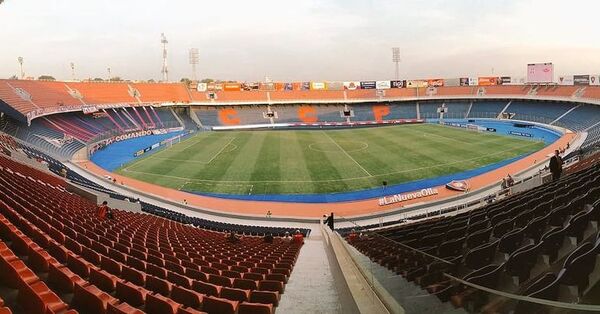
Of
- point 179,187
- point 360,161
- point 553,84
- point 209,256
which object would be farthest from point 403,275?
point 553,84

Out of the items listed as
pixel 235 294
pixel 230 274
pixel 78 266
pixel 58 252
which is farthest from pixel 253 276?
pixel 58 252

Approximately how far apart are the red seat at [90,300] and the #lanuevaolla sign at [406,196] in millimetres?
23504

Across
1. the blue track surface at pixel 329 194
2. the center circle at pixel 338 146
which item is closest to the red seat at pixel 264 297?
the blue track surface at pixel 329 194

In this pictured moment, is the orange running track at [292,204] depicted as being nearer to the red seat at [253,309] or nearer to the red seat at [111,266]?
the red seat at [111,266]

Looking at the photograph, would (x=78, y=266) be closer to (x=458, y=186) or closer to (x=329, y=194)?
(x=329, y=194)

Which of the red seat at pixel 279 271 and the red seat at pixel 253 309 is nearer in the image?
the red seat at pixel 253 309

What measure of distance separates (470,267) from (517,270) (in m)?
0.74

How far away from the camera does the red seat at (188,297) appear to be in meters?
5.03

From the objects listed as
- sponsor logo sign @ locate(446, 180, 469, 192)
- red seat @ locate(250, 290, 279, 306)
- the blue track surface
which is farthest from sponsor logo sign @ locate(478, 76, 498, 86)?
red seat @ locate(250, 290, 279, 306)

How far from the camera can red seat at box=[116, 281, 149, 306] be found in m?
4.78

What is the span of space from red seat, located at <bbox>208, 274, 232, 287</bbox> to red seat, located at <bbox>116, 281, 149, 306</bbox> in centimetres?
172

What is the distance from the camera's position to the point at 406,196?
90.3 ft

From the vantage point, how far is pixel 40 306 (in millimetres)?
3730

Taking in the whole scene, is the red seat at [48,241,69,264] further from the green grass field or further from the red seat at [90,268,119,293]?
the green grass field
